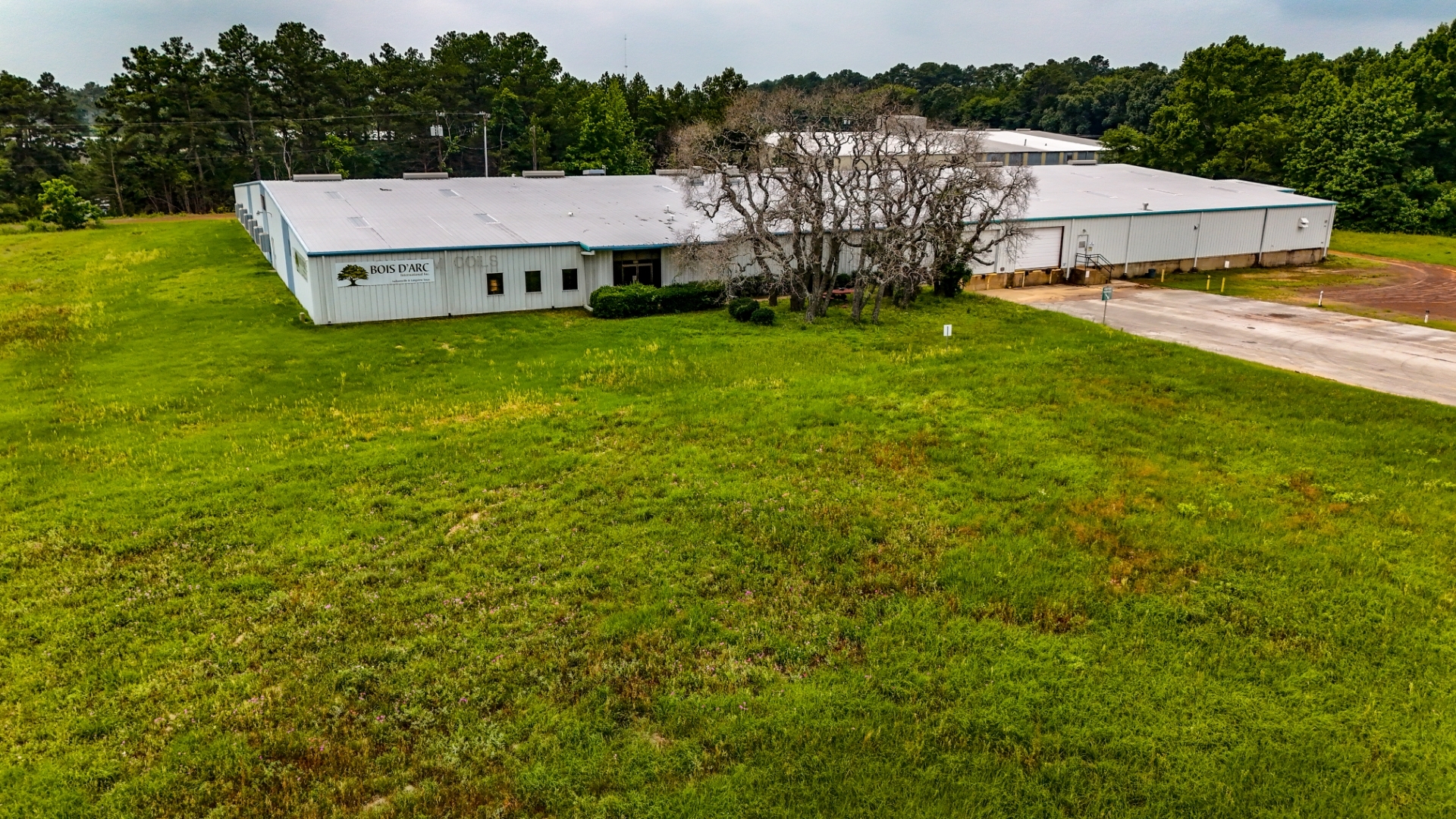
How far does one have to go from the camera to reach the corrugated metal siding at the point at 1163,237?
39344mm

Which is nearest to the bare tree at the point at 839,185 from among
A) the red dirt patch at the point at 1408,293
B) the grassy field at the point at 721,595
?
the grassy field at the point at 721,595

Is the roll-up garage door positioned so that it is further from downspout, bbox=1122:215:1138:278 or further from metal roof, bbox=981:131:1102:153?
metal roof, bbox=981:131:1102:153

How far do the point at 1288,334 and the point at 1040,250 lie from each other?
40.5 feet

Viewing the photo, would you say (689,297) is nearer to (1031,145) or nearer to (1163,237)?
(1163,237)

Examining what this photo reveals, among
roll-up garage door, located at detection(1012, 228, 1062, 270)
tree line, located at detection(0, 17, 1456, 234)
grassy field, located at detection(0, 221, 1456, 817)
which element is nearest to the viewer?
grassy field, located at detection(0, 221, 1456, 817)

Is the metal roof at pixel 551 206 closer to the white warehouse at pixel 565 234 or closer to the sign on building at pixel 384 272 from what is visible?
the white warehouse at pixel 565 234

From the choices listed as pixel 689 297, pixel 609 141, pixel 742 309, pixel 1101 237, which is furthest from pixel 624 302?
pixel 609 141

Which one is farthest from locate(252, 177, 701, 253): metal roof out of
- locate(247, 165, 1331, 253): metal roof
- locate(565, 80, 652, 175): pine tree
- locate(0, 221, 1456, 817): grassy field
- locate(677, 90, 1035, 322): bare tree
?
locate(565, 80, 652, 175): pine tree

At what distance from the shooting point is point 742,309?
28453 millimetres

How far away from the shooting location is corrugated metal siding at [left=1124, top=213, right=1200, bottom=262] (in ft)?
129

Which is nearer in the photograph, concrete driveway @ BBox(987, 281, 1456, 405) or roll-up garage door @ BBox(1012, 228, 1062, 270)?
concrete driveway @ BBox(987, 281, 1456, 405)

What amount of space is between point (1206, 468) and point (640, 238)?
69.4ft

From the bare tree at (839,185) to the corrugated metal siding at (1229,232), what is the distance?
14646mm

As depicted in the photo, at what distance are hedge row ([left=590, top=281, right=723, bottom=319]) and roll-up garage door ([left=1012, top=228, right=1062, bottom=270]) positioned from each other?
14.8m
